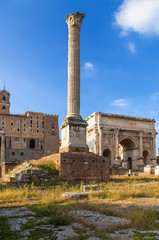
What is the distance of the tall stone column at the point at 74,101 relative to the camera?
1650 cm

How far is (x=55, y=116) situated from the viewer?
7244 cm

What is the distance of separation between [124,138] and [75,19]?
23494 mm

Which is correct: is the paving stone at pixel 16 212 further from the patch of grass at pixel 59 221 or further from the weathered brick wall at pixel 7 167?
the weathered brick wall at pixel 7 167

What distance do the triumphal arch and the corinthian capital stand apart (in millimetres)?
19428

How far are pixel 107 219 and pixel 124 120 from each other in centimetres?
3408

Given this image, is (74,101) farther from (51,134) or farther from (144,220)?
(51,134)

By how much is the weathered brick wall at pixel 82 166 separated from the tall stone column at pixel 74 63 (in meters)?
3.78

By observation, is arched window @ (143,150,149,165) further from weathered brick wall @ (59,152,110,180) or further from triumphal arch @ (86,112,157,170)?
weathered brick wall @ (59,152,110,180)

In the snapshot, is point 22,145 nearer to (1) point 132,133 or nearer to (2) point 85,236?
(1) point 132,133

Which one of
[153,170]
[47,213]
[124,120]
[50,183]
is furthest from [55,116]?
[47,213]

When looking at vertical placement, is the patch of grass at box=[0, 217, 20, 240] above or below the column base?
below

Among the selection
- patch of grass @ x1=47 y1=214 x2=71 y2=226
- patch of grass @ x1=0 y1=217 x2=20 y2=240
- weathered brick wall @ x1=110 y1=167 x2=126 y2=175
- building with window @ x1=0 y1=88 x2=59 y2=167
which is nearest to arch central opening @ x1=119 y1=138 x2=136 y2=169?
weathered brick wall @ x1=110 y1=167 x2=126 y2=175

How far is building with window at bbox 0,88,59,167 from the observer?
64375 millimetres

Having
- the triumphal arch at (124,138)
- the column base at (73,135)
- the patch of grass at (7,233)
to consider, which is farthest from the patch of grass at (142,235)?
the triumphal arch at (124,138)
